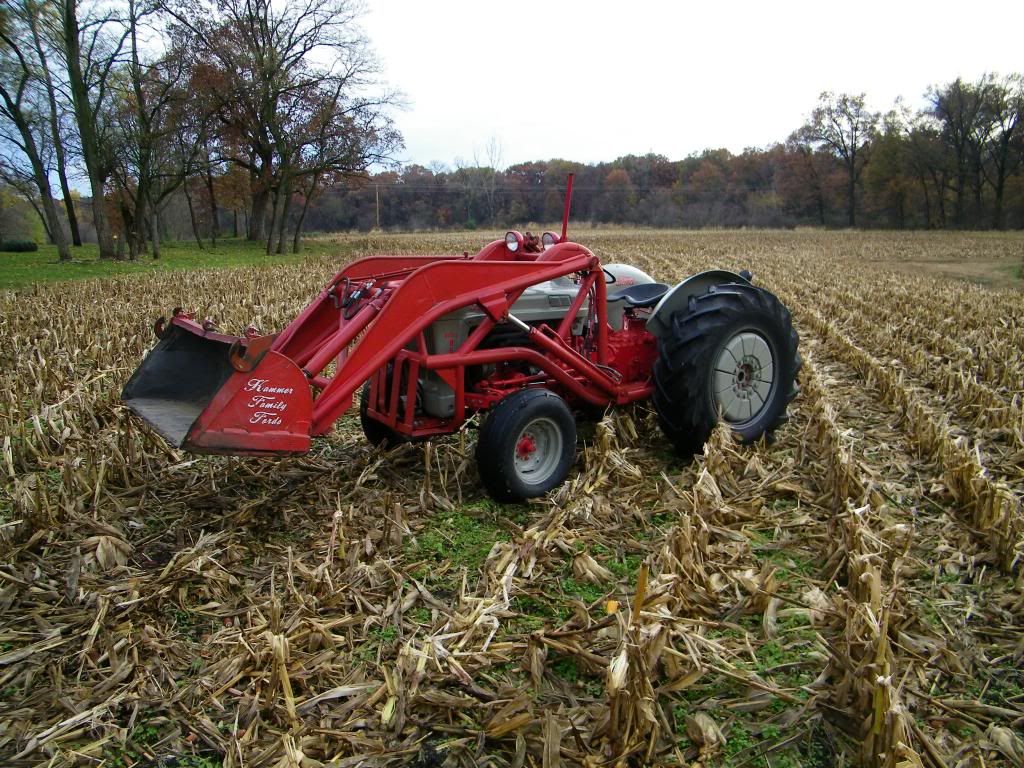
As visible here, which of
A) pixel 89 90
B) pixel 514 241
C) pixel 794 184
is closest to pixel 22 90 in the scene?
pixel 89 90

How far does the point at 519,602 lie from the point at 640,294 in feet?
10.2

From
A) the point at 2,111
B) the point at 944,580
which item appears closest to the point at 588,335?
the point at 944,580

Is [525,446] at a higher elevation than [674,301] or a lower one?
lower

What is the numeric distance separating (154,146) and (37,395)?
2429 cm

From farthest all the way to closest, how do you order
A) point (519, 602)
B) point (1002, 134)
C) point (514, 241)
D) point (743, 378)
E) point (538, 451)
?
point (1002, 134) → point (743, 378) → point (514, 241) → point (538, 451) → point (519, 602)

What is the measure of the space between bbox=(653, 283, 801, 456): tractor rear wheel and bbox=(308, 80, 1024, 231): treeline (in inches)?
1953

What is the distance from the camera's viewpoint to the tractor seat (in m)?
5.48

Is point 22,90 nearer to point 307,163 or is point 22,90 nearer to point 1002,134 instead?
point 307,163

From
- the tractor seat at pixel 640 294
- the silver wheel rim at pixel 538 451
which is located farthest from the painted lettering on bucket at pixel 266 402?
the tractor seat at pixel 640 294

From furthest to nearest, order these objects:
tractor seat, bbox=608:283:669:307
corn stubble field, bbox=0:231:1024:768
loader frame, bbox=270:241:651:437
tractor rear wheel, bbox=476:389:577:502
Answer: tractor seat, bbox=608:283:669:307 < tractor rear wheel, bbox=476:389:577:502 < loader frame, bbox=270:241:651:437 < corn stubble field, bbox=0:231:1024:768

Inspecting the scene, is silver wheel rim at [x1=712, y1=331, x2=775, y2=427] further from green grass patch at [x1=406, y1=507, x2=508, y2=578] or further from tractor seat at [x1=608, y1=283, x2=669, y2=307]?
green grass patch at [x1=406, y1=507, x2=508, y2=578]

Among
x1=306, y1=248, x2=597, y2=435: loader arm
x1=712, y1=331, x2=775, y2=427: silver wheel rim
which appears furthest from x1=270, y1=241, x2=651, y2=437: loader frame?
x1=712, y1=331, x2=775, y2=427: silver wheel rim

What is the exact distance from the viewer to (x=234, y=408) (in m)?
3.34

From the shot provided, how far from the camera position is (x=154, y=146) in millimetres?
26562
